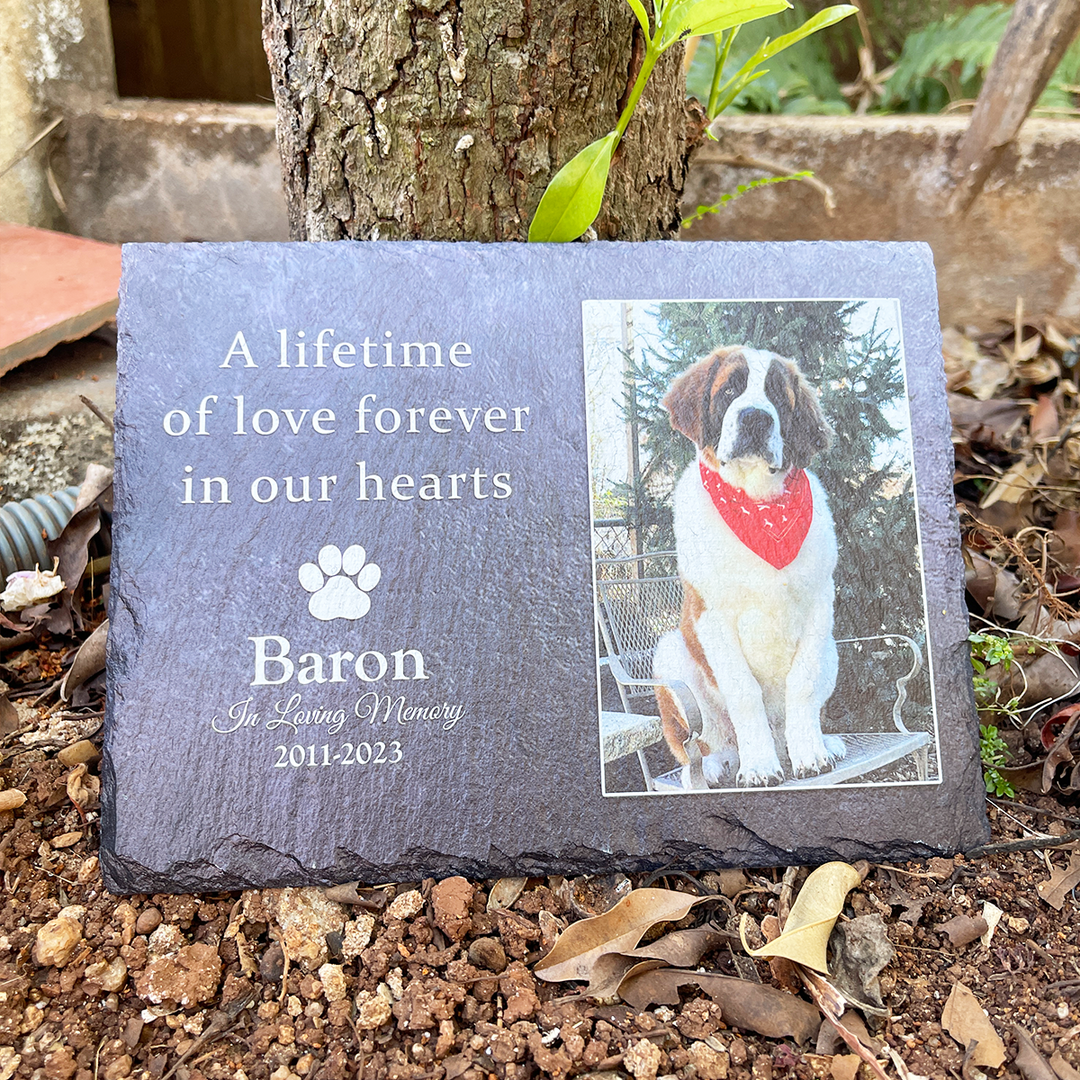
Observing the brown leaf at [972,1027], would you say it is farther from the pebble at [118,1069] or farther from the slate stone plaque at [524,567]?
the pebble at [118,1069]

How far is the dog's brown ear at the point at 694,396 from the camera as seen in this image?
120 cm

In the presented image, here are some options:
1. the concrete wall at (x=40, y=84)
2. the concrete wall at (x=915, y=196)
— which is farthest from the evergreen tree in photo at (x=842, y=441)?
the concrete wall at (x=40, y=84)

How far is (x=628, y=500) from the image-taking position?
1174 mm

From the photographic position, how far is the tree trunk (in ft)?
4.04

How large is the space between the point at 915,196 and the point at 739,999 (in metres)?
1.99

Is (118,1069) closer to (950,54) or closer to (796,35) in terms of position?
(796,35)

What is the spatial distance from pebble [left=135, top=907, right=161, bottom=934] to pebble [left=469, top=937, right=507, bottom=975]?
15.2 inches

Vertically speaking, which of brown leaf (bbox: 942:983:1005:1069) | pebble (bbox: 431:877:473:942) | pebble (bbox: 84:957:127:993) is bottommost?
brown leaf (bbox: 942:983:1005:1069)

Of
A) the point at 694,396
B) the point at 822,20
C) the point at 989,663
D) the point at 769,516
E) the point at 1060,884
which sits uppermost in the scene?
the point at 822,20

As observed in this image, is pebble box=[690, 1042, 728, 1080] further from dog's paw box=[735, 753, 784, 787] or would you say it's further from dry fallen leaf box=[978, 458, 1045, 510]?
dry fallen leaf box=[978, 458, 1045, 510]

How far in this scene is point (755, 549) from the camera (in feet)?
3.87

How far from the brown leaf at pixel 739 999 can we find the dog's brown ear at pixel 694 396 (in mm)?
684

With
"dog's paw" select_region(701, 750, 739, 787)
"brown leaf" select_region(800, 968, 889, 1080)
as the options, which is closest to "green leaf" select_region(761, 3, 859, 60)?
"dog's paw" select_region(701, 750, 739, 787)

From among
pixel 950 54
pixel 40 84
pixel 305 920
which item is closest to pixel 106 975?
pixel 305 920
